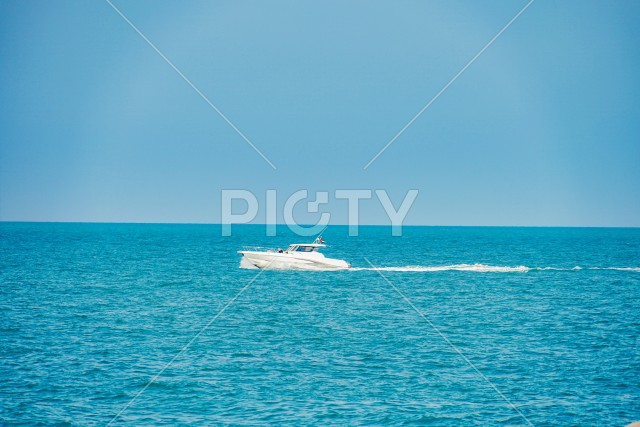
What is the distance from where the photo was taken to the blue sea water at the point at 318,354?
75.6 feet

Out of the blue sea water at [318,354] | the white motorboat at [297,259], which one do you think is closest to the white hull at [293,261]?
the white motorboat at [297,259]

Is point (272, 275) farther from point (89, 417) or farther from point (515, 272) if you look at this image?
point (89, 417)

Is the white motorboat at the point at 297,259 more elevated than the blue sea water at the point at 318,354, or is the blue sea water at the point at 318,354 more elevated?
the white motorboat at the point at 297,259

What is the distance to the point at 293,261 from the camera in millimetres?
64688

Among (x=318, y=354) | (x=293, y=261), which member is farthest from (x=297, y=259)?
(x=318, y=354)

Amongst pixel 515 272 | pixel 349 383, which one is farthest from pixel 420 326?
pixel 515 272

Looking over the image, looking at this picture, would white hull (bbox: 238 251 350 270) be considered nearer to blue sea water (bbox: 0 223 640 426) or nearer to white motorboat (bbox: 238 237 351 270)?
white motorboat (bbox: 238 237 351 270)

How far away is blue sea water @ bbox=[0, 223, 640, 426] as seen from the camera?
23047 mm

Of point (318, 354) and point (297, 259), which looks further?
point (297, 259)

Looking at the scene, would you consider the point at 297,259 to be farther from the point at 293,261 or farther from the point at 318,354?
the point at 318,354

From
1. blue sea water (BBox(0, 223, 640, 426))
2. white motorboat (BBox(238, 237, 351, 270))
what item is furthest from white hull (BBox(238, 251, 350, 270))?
blue sea water (BBox(0, 223, 640, 426))

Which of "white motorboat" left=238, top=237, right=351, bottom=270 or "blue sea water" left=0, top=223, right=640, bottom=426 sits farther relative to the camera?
"white motorboat" left=238, top=237, right=351, bottom=270

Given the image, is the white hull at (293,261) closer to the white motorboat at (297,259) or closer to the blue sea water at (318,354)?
the white motorboat at (297,259)

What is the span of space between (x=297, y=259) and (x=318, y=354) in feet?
111
